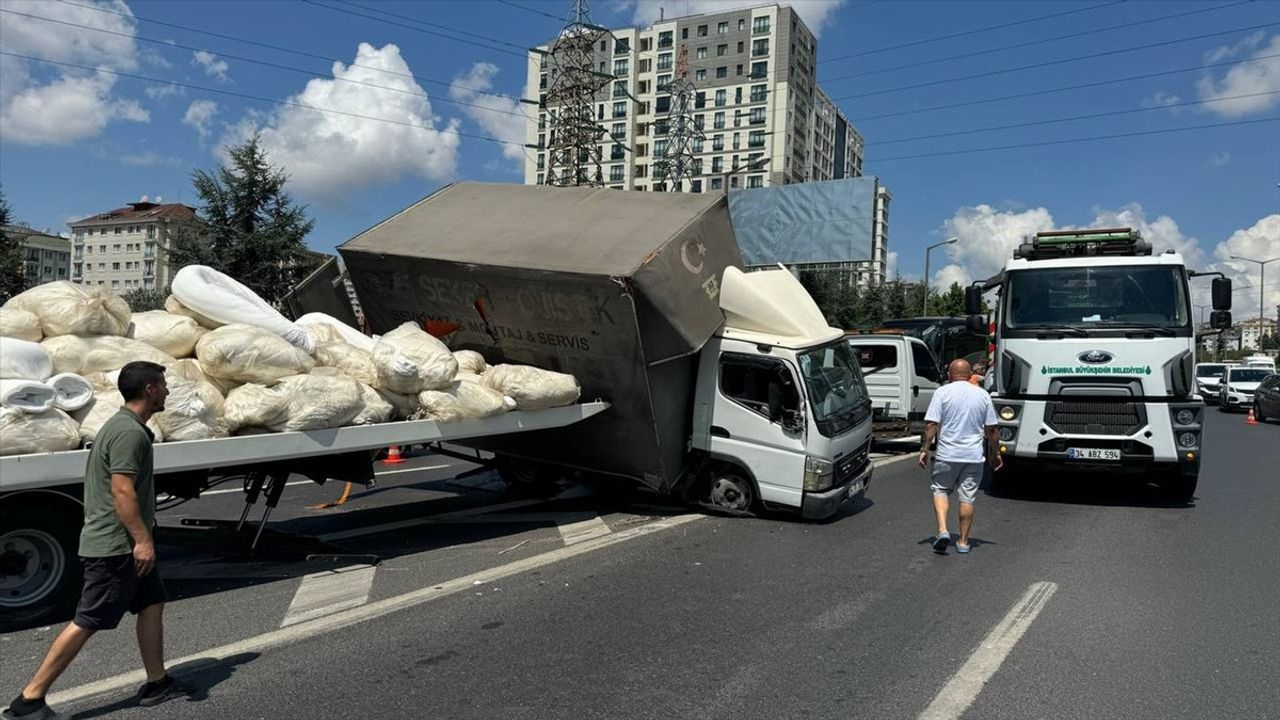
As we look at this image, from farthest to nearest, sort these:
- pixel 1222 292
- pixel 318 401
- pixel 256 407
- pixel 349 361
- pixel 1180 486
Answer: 1. pixel 1180 486
2. pixel 1222 292
3. pixel 349 361
4. pixel 318 401
5. pixel 256 407

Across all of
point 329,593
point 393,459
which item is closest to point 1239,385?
point 393,459

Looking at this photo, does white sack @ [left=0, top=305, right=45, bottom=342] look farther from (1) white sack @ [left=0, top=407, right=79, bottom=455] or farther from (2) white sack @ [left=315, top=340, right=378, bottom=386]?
(2) white sack @ [left=315, top=340, right=378, bottom=386]

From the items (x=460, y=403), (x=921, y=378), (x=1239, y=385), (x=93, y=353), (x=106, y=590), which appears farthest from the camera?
(x=1239, y=385)

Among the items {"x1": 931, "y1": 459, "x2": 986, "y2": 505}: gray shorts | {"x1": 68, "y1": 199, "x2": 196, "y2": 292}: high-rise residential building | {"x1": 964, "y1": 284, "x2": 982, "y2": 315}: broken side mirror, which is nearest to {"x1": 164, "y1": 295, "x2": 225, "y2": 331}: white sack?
{"x1": 931, "y1": 459, "x2": 986, "y2": 505}: gray shorts

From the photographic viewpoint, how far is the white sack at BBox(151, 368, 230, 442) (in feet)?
17.4

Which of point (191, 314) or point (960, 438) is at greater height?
point (191, 314)

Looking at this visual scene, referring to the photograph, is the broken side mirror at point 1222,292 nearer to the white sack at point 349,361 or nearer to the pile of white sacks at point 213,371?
the pile of white sacks at point 213,371

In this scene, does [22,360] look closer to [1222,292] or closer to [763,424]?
[763,424]

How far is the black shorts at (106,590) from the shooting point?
3777 mm

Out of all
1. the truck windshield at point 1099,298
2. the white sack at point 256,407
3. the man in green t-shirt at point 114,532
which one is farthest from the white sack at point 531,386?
the truck windshield at point 1099,298

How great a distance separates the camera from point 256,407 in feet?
18.8

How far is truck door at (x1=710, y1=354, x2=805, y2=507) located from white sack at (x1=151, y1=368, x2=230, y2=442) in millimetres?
4631

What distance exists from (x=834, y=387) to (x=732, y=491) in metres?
1.53

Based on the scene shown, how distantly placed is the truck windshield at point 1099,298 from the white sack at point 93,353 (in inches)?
362
